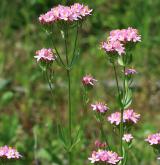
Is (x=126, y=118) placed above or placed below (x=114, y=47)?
below

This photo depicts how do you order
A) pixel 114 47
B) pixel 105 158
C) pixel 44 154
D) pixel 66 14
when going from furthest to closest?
pixel 44 154 → pixel 66 14 → pixel 114 47 → pixel 105 158

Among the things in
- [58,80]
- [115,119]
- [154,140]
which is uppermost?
[58,80]

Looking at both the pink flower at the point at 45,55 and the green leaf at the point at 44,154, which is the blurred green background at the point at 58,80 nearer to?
the green leaf at the point at 44,154

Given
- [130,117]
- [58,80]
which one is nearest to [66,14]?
[130,117]

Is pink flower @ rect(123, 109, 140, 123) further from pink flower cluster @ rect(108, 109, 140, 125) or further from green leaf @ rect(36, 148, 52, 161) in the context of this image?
green leaf @ rect(36, 148, 52, 161)

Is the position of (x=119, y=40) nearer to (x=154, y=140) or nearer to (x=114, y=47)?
(x=114, y=47)

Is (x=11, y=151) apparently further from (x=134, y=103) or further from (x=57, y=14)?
(x=134, y=103)

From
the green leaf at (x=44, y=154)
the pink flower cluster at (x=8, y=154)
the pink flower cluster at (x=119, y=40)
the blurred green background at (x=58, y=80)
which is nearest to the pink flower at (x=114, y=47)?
the pink flower cluster at (x=119, y=40)
